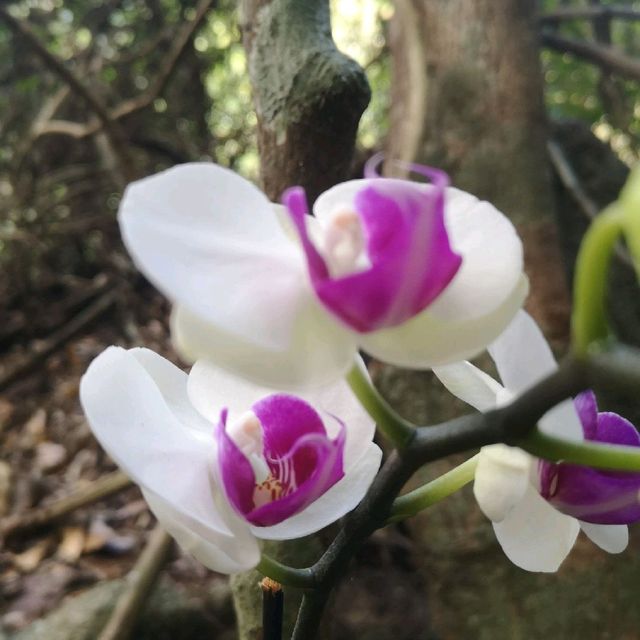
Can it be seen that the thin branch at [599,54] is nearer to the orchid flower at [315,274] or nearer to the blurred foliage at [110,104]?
the blurred foliage at [110,104]

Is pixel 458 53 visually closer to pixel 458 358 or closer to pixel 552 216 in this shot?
pixel 552 216

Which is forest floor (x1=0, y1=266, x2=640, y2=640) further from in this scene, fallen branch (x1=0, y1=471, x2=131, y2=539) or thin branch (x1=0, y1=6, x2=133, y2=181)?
thin branch (x1=0, y1=6, x2=133, y2=181)

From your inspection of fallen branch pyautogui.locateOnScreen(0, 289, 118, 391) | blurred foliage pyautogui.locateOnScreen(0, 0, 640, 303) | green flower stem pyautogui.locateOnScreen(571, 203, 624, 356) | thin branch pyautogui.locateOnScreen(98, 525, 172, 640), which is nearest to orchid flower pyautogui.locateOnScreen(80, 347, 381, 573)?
green flower stem pyautogui.locateOnScreen(571, 203, 624, 356)

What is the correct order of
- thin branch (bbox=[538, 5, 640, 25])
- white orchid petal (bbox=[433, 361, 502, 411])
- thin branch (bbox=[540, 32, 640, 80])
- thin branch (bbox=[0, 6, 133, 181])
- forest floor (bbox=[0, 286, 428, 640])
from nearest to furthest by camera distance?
white orchid petal (bbox=[433, 361, 502, 411])
forest floor (bbox=[0, 286, 428, 640])
thin branch (bbox=[0, 6, 133, 181])
thin branch (bbox=[540, 32, 640, 80])
thin branch (bbox=[538, 5, 640, 25])

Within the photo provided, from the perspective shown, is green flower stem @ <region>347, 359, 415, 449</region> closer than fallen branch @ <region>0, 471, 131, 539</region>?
Yes

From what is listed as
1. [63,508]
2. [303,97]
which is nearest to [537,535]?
[303,97]

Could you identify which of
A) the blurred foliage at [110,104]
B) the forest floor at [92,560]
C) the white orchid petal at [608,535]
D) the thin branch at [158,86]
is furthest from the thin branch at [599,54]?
the white orchid petal at [608,535]

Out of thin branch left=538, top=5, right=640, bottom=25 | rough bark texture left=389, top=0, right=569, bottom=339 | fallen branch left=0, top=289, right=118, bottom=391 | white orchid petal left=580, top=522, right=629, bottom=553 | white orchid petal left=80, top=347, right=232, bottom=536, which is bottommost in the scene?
fallen branch left=0, top=289, right=118, bottom=391
